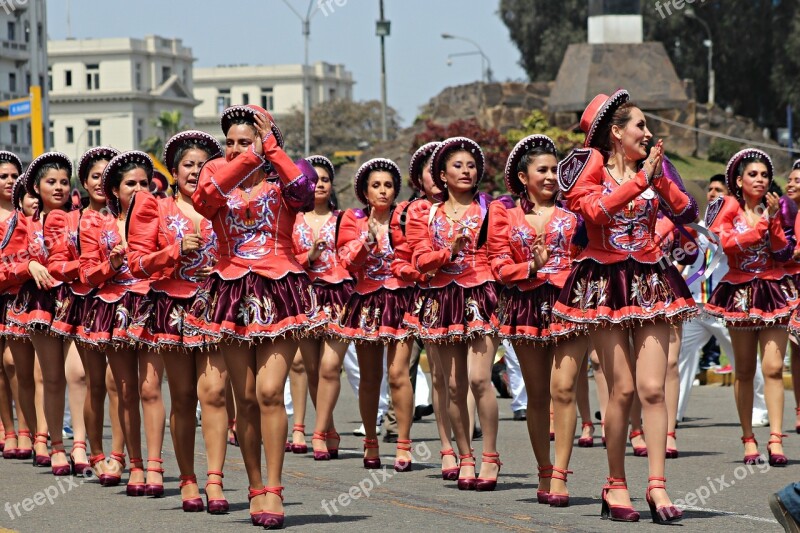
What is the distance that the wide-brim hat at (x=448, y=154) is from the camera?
10453mm

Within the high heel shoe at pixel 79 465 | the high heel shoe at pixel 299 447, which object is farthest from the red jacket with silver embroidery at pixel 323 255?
the high heel shoe at pixel 79 465

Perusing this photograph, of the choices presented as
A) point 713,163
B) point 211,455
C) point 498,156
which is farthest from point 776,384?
point 713,163

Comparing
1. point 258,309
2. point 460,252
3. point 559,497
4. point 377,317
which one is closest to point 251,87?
point 377,317

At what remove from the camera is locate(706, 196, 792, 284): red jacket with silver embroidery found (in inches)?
462

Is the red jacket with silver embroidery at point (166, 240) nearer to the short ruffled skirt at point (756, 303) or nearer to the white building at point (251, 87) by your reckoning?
the short ruffled skirt at point (756, 303)

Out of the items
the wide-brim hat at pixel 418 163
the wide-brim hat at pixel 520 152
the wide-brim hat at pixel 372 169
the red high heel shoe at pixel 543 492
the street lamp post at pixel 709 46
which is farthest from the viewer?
the street lamp post at pixel 709 46

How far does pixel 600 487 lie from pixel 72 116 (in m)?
128

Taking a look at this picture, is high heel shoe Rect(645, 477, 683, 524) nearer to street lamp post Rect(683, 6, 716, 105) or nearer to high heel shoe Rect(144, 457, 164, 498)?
high heel shoe Rect(144, 457, 164, 498)

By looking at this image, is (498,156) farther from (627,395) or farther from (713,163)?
(627,395)

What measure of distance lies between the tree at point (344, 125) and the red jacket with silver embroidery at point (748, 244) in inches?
3019

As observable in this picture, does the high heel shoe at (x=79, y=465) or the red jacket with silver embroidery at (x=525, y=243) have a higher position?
the red jacket with silver embroidery at (x=525, y=243)

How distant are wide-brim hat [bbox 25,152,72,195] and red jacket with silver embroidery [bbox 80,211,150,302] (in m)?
1.39

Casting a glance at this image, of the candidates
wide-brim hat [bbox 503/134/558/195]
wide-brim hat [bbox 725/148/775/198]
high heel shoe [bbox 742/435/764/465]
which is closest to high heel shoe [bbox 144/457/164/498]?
wide-brim hat [bbox 503/134/558/195]

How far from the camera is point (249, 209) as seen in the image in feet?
27.8
